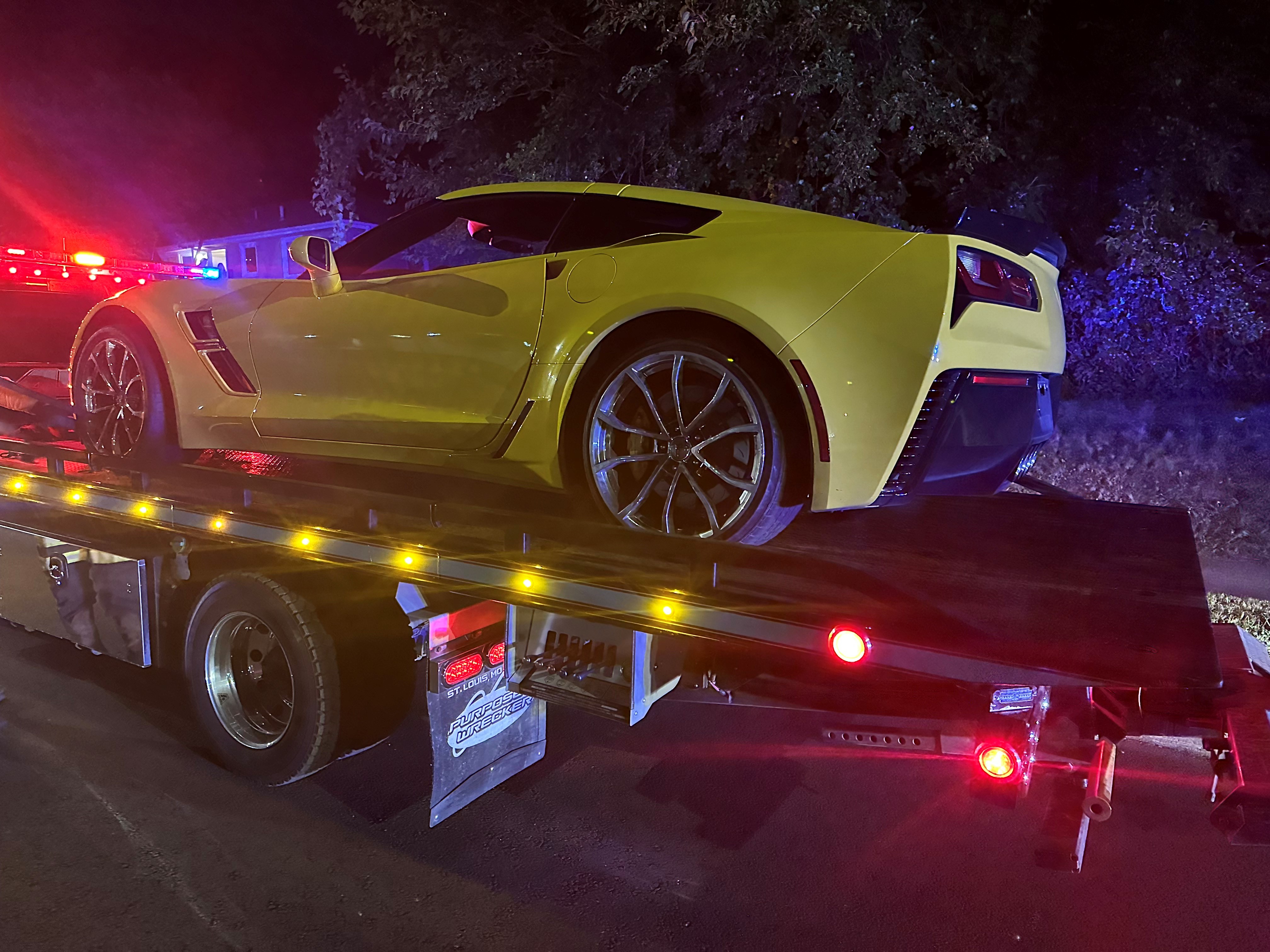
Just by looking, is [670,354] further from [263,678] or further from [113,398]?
[113,398]

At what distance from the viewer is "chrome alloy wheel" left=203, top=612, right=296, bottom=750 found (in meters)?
3.65

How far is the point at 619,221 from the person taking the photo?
10.4 ft

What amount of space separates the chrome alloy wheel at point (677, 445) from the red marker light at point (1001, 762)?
97cm

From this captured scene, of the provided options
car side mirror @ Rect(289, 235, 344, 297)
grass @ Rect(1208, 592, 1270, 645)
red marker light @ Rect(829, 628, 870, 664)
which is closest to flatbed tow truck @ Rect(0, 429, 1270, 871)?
red marker light @ Rect(829, 628, 870, 664)

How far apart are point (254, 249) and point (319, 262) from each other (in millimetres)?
31345

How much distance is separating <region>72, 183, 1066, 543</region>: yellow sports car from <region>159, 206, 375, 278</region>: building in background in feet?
85.1

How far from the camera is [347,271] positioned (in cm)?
375

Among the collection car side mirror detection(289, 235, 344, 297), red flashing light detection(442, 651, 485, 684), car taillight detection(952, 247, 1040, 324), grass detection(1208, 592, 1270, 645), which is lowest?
grass detection(1208, 592, 1270, 645)

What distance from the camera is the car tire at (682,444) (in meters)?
2.74

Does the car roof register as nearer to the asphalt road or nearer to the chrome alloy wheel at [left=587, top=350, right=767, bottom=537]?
the chrome alloy wheel at [left=587, top=350, right=767, bottom=537]

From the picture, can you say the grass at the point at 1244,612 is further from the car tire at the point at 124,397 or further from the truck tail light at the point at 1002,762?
the car tire at the point at 124,397

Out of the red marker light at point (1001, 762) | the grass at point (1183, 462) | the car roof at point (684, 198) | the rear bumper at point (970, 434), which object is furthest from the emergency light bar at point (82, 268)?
the grass at point (1183, 462)

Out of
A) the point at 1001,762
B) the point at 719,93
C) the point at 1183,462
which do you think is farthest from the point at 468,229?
the point at 1183,462

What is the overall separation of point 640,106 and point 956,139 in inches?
118
